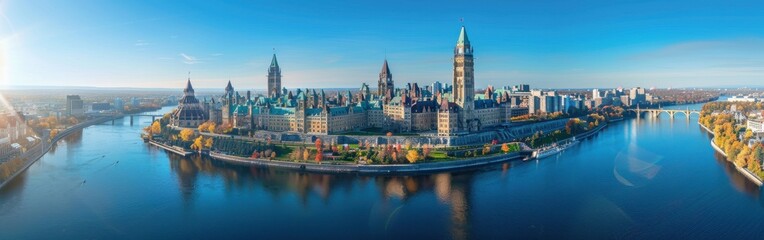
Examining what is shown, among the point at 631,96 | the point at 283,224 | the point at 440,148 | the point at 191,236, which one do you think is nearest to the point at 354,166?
the point at 440,148

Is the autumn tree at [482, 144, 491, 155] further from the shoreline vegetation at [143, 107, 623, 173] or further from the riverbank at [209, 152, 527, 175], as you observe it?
the riverbank at [209, 152, 527, 175]

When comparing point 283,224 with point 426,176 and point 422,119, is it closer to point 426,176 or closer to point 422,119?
point 426,176

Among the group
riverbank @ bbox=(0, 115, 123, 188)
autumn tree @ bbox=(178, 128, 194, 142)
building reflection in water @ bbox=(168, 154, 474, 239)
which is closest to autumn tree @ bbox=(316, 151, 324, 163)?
Answer: building reflection in water @ bbox=(168, 154, 474, 239)

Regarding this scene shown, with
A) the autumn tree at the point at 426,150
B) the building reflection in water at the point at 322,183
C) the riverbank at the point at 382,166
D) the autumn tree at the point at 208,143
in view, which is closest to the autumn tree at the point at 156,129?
the autumn tree at the point at 208,143

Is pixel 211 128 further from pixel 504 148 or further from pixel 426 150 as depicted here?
pixel 504 148

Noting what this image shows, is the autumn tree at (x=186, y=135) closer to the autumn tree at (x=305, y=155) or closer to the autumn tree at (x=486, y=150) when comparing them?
the autumn tree at (x=305, y=155)

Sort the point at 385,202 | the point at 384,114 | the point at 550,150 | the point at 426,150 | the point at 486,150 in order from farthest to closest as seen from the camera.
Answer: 1. the point at 384,114
2. the point at 550,150
3. the point at 486,150
4. the point at 426,150
5. the point at 385,202

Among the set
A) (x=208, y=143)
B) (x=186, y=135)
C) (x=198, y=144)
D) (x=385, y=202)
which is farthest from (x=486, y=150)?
(x=186, y=135)
